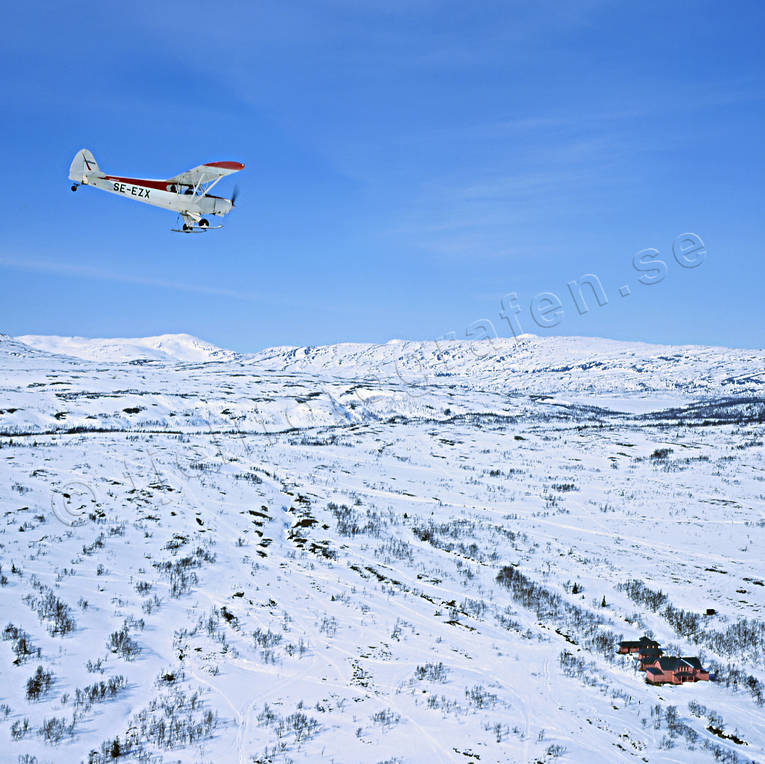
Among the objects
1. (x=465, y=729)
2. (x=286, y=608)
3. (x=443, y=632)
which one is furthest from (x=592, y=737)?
(x=286, y=608)

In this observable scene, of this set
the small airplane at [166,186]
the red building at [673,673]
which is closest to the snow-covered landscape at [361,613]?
the red building at [673,673]

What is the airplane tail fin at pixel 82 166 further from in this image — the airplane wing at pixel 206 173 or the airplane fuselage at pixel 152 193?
the airplane wing at pixel 206 173

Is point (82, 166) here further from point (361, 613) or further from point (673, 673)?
point (673, 673)

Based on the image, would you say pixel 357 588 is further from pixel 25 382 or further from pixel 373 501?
pixel 25 382

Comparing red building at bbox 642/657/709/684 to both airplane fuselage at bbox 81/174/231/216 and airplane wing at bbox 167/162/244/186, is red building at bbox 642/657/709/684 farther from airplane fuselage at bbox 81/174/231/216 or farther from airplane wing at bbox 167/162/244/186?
airplane fuselage at bbox 81/174/231/216

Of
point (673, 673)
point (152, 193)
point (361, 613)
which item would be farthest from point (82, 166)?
point (673, 673)

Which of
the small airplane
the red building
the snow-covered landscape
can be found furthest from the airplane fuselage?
the red building
